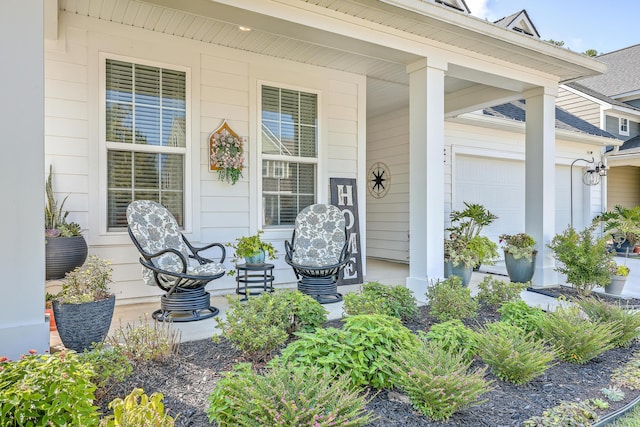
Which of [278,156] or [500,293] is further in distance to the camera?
[278,156]

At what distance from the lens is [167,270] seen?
150 inches

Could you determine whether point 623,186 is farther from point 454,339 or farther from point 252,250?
point 454,339

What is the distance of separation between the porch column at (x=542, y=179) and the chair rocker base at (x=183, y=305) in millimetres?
4550

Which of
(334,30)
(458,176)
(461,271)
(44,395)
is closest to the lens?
(44,395)

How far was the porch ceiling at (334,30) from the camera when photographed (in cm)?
361

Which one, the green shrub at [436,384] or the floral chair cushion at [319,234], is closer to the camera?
the green shrub at [436,384]

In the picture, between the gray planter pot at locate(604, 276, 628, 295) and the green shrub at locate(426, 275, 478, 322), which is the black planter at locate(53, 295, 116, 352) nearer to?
the green shrub at locate(426, 275, 478, 322)

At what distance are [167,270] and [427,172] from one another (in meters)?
2.91

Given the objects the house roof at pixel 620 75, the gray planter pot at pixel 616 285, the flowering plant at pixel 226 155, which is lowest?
the gray planter pot at pixel 616 285

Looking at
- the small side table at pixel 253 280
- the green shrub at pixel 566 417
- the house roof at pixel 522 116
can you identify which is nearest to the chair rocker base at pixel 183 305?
the small side table at pixel 253 280

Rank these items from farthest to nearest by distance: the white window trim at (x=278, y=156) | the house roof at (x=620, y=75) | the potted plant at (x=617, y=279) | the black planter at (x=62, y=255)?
the house roof at (x=620, y=75)
the white window trim at (x=278, y=156)
the potted plant at (x=617, y=279)
the black planter at (x=62, y=255)

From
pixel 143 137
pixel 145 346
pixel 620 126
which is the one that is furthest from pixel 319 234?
pixel 620 126

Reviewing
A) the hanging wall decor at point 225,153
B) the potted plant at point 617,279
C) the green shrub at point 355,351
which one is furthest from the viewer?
the potted plant at point 617,279

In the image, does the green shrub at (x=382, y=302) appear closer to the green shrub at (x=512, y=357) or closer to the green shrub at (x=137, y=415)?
the green shrub at (x=512, y=357)
